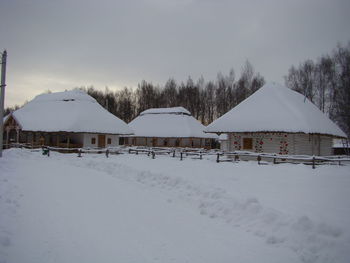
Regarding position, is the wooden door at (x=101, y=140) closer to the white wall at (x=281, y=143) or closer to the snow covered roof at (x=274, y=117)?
the snow covered roof at (x=274, y=117)

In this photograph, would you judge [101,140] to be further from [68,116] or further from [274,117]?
[274,117]

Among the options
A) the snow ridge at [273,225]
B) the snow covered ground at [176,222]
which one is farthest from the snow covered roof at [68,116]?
the snow ridge at [273,225]

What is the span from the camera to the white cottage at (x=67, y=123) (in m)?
33.8

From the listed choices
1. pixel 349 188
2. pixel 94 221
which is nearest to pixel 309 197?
pixel 349 188

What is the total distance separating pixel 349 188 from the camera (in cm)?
1147

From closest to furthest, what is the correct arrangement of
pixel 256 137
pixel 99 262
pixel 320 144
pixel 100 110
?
1. pixel 99 262
2. pixel 256 137
3. pixel 320 144
4. pixel 100 110

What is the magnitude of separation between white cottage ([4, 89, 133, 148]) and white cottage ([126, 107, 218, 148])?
9.19m

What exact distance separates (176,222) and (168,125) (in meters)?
40.1

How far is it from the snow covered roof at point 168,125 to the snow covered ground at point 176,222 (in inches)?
1283

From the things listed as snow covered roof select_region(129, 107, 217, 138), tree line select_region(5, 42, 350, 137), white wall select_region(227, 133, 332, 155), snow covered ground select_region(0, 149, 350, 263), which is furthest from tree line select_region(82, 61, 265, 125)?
snow covered ground select_region(0, 149, 350, 263)

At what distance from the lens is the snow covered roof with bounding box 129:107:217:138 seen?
4528cm

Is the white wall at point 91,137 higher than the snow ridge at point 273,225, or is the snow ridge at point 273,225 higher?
the white wall at point 91,137

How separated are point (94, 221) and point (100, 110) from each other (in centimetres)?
3321

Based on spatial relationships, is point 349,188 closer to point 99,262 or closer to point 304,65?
point 99,262
